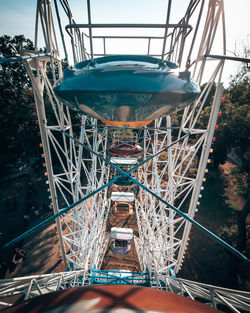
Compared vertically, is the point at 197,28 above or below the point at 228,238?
above

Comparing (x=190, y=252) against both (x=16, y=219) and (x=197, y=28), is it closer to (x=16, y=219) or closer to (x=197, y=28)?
(x=197, y=28)

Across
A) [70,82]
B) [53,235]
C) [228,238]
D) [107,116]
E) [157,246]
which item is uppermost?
[70,82]

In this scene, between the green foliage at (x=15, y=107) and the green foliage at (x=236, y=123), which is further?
the green foliage at (x=15, y=107)

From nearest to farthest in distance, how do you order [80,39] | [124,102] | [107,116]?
[124,102] → [107,116] → [80,39]

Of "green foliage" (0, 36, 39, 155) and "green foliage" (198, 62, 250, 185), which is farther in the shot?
"green foliage" (0, 36, 39, 155)

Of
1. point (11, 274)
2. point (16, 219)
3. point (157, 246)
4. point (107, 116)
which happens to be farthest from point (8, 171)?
point (107, 116)

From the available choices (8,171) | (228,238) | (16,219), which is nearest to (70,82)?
(228,238)

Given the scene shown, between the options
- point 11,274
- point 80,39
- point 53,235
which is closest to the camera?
point 80,39

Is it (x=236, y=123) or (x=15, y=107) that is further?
(x=15, y=107)

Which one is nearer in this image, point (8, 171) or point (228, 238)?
Answer: point (228, 238)
